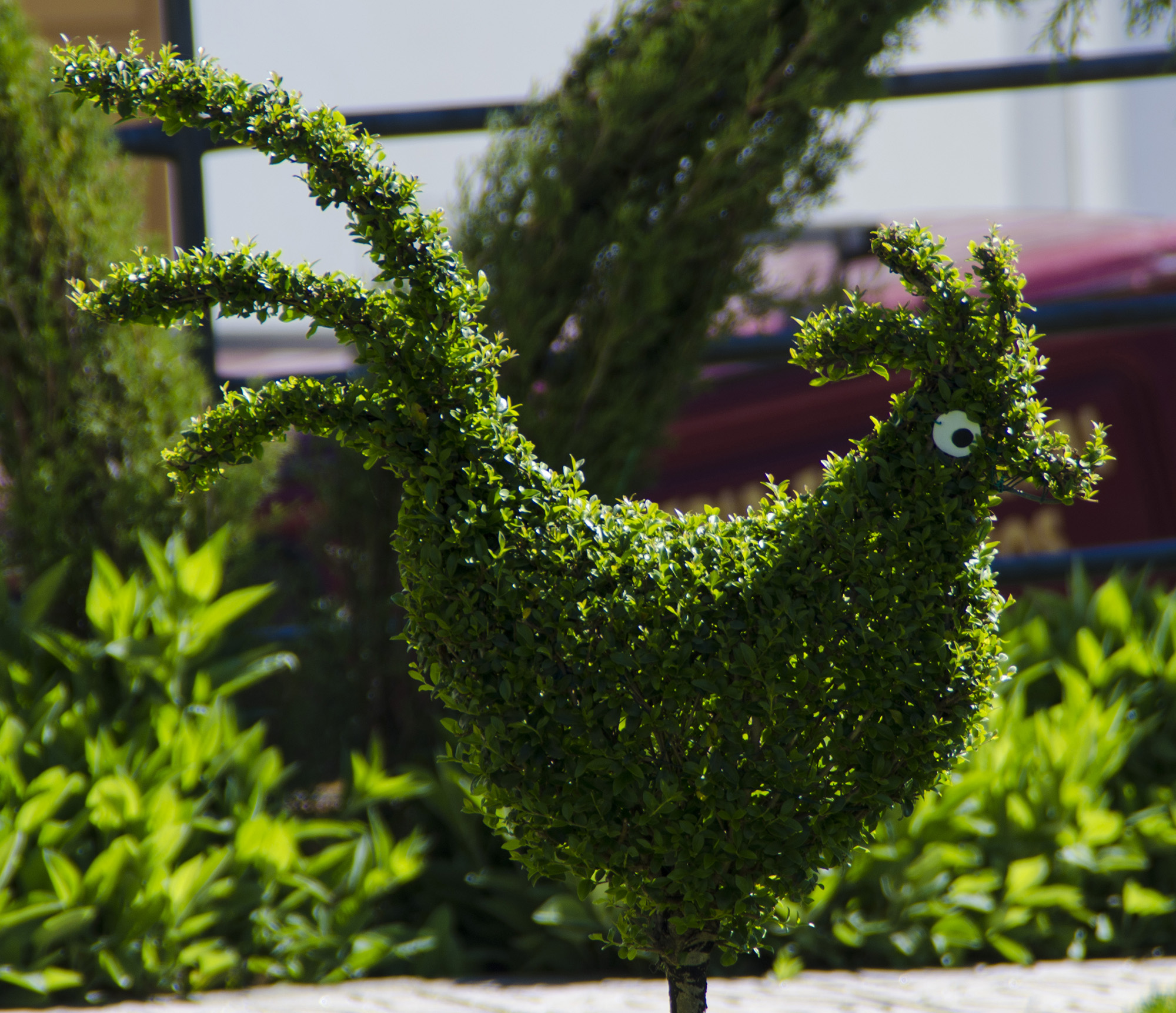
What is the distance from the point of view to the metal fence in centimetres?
371

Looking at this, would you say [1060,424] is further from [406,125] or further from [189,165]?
[189,165]

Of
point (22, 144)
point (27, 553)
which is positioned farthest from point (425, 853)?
point (22, 144)

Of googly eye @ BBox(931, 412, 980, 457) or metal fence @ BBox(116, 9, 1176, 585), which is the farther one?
metal fence @ BBox(116, 9, 1176, 585)

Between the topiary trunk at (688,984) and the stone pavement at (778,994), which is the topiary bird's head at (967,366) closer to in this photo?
the topiary trunk at (688,984)

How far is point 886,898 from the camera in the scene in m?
2.84

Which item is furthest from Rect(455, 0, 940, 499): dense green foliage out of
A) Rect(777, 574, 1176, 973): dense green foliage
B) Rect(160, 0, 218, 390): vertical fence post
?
Rect(777, 574, 1176, 973): dense green foliage

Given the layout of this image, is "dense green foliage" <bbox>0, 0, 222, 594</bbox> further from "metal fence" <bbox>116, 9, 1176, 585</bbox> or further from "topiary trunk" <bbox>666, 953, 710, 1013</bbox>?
"topiary trunk" <bbox>666, 953, 710, 1013</bbox>

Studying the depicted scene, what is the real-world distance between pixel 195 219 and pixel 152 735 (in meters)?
1.90

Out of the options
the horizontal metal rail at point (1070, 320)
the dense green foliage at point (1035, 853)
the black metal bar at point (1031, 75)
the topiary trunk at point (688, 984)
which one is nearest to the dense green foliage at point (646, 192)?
the horizontal metal rail at point (1070, 320)

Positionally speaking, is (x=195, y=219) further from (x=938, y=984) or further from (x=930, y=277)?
(x=938, y=984)

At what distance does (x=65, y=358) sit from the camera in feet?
10.4

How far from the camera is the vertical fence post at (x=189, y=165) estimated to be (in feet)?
12.1

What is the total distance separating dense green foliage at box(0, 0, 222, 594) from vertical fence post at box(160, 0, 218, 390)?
0.41 metres

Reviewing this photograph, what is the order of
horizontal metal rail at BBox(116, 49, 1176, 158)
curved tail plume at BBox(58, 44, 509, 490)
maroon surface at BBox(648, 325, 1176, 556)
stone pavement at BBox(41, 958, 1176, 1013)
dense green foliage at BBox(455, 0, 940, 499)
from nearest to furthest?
1. curved tail plume at BBox(58, 44, 509, 490)
2. stone pavement at BBox(41, 958, 1176, 1013)
3. dense green foliage at BBox(455, 0, 940, 499)
4. horizontal metal rail at BBox(116, 49, 1176, 158)
5. maroon surface at BBox(648, 325, 1176, 556)
